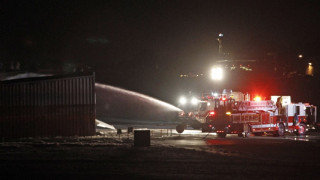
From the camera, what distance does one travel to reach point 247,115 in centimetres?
3238

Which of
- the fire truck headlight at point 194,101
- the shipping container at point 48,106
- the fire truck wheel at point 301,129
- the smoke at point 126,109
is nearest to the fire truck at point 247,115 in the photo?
the fire truck wheel at point 301,129

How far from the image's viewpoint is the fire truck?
32250 millimetres

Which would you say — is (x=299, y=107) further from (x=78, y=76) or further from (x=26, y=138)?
(x=26, y=138)

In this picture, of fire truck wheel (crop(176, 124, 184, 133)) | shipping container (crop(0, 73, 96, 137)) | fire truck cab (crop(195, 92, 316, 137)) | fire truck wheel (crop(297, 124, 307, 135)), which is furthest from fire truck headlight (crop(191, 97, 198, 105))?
fire truck wheel (crop(297, 124, 307, 135))

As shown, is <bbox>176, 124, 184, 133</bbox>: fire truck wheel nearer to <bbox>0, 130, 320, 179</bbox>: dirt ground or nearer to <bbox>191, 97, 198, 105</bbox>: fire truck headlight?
<bbox>191, 97, 198, 105</bbox>: fire truck headlight

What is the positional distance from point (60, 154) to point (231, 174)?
9.44 m

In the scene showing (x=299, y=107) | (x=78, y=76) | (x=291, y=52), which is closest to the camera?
(x=78, y=76)

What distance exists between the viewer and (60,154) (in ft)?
70.7

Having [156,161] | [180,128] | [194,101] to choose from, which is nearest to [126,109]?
[180,128]

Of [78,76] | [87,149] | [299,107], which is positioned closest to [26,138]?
[78,76]

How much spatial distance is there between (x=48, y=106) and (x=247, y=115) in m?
14.3

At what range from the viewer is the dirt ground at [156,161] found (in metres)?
15.4

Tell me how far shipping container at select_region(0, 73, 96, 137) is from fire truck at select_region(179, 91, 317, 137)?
8783 mm

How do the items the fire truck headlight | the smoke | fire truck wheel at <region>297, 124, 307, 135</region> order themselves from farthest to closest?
the smoke → fire truck wheel at <region>297, 124, 307, 135</region> → the fire truck headlight
